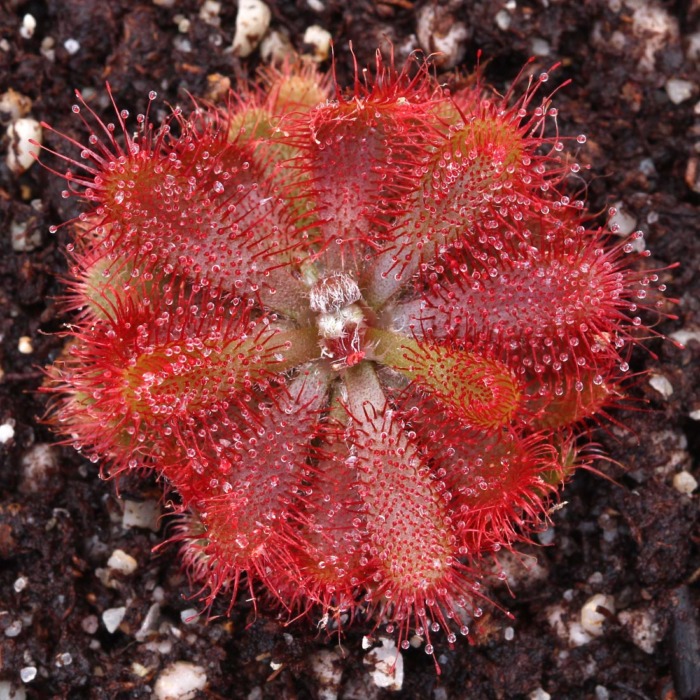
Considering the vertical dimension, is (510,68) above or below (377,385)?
above

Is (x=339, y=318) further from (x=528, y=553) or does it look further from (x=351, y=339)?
(x=528, y=553)


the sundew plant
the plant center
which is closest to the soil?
the sundew plant

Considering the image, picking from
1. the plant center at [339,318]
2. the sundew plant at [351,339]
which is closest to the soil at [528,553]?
the sundew plant at [351,339]

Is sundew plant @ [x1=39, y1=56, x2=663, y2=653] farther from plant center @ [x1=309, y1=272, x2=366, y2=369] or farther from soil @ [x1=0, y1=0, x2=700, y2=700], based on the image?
soil @ [x1=0, y1=0, x2=700, y2=700]

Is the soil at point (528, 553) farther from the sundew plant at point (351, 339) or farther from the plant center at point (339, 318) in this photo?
the plant center at point (339, 318)

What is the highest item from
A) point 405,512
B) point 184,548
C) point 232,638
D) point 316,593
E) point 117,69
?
point 117,69

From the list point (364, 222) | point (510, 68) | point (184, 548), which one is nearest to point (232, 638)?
point (184, 548)

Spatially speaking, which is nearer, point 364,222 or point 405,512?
point 405,512

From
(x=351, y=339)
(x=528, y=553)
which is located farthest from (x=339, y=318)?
(x=528, y=553)

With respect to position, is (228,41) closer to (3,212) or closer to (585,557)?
(3,212)
